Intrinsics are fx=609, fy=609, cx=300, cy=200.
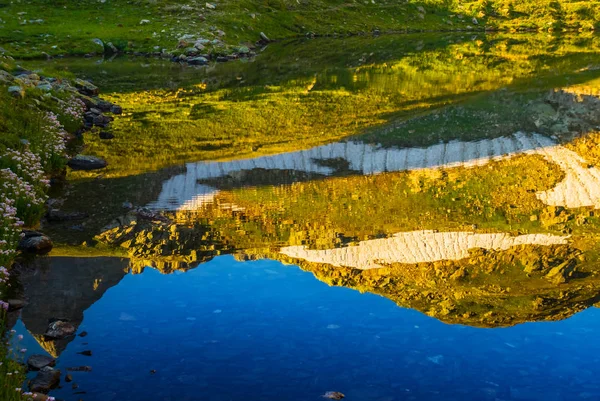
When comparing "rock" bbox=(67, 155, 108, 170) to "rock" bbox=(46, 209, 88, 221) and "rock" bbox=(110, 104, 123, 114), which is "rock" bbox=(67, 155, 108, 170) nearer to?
"rock" bbox=(46, 209, 88, 221)

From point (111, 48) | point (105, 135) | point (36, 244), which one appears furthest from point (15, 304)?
point (111, 48)

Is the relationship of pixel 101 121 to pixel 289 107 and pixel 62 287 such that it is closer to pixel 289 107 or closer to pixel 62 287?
pixel 289 107

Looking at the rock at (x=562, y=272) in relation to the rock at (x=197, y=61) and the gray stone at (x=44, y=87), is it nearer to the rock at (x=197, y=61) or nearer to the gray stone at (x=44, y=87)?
the gray stone at (x=44, y=87)

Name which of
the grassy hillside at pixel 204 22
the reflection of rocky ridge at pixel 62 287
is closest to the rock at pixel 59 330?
the reflection of rocky ridge at pixel 62 287

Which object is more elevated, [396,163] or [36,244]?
[396,163]

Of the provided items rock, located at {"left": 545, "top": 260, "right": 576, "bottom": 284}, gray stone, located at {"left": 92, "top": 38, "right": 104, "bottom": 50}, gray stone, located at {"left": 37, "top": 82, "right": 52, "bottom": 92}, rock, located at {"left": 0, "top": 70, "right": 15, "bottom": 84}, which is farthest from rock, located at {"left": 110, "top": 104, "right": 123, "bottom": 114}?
gray stone, located at {"left": 92, "top": 38, "right": 104, "bottom": 50}
